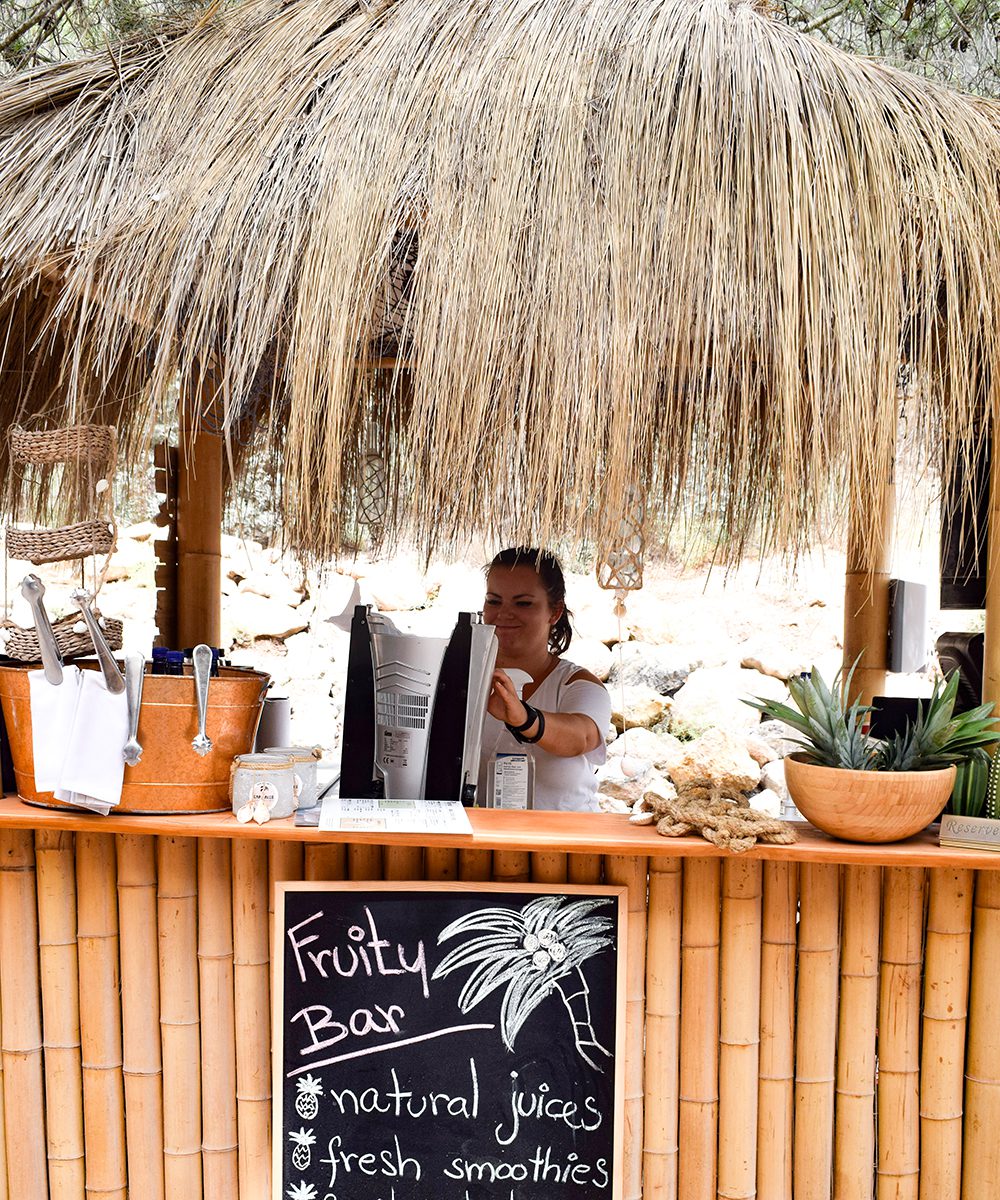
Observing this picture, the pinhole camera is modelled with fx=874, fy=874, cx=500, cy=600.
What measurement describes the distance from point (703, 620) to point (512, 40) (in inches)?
341

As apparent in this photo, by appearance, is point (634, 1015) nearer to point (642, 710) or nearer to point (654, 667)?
point (642, 710)

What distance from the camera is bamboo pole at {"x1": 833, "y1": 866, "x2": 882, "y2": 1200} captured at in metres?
1.70

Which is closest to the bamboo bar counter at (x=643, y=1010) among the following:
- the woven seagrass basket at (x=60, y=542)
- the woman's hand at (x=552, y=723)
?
the woman's hand at (x=552, y=723)

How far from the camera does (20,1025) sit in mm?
1755

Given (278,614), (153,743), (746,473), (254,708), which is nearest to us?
(153,743)

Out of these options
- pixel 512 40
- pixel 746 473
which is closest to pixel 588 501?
pixel 746 473

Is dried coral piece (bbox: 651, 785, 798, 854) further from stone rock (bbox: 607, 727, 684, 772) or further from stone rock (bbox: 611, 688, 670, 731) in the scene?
stone rock (bbox: 611, 688, 670, 731)

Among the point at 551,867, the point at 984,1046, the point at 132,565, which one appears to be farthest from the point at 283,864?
the point at 132,565

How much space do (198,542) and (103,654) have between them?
1836 mm

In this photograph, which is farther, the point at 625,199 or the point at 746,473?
the point at 746,473

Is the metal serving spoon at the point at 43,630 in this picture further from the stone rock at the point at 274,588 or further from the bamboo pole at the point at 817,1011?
the stone rock at the point at 274,588

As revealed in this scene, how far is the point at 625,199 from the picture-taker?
5.47ft

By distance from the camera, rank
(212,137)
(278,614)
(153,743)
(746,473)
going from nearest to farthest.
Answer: (153,743)
(212,137)
(746,473)
(278,614)

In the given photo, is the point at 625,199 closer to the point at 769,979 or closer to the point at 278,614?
the point at 769,979
